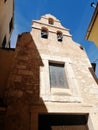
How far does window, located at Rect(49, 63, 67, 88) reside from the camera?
6682 mm

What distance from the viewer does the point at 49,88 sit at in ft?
20.2

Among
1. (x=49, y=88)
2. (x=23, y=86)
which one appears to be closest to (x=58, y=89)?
(x=49, y=88)

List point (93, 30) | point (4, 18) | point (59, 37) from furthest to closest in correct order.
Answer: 1. point (59, 37)
2. point (4, 18)
3. point (93, 30)

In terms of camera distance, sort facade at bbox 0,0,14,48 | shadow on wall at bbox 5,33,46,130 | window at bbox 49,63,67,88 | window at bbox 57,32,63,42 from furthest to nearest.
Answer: window at bbox 57,32,63,42 < facade at bbox 0,0,14,48 < window at bbox 49,63,67,88 < shadow on wall at bbox 5,33,46,130

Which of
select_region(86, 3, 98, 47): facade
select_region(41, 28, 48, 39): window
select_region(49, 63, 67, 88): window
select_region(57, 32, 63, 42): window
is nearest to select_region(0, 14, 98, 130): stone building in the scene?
select_region(49, 63, 67, 88): window

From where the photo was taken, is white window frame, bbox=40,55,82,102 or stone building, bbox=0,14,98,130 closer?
stone building, bbox=0,14,98,130

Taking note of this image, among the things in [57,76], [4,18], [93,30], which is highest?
[4,18]

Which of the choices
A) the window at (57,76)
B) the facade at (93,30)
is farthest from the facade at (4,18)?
the facade at (93,30)

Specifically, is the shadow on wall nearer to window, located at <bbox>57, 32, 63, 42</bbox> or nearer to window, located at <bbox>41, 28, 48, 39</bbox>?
window, located at <bbox>41, 28, 48, 39</bbox>

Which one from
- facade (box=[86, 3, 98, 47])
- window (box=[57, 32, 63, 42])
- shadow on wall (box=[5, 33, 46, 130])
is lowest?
shadow on wall (box=[5, 33, 46, 130])

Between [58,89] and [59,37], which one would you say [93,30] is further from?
[59,37]

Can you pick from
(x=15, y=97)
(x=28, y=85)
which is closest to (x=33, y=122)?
(x=15, y=97)

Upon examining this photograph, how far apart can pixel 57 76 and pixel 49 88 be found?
1019 mm

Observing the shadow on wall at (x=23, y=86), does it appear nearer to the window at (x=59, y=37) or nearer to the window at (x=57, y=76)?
the window at (x=57, y=76)
